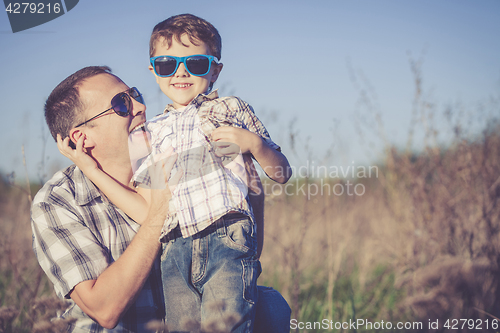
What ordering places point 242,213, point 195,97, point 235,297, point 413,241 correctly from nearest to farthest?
point 235,297, point 242,213, point 195,97, point 413,241

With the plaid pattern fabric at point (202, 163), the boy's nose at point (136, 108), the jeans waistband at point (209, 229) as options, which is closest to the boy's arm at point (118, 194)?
the plaid pattern fabric at point (202, 163)

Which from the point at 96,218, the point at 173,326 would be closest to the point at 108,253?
the point at 96,218

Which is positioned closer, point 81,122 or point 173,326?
point 173,326

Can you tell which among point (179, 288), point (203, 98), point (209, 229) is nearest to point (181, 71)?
point (203, 98)

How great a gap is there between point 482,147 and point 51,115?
428 cm

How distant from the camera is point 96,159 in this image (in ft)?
7.24

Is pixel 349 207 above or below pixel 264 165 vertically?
below

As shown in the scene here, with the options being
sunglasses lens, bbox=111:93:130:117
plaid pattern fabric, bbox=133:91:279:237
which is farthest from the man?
plaid pattern fabric, bbox=133:91:279:237

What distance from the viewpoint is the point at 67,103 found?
7.17 ft

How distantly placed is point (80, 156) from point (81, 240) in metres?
0.52

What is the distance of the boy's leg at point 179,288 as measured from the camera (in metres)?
1.67

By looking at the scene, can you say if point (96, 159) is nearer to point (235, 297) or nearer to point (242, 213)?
point (242, 213)

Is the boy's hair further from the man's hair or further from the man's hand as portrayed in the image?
the man's hand

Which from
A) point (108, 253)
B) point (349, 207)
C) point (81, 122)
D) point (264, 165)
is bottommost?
point (349, 207)
